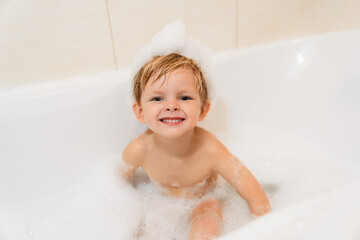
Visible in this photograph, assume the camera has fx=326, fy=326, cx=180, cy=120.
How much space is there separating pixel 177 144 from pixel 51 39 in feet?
1.73

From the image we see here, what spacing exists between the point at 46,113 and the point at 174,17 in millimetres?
540

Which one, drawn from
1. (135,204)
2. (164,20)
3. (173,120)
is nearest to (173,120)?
(173,120)

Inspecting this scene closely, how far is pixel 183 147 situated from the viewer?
94 cm

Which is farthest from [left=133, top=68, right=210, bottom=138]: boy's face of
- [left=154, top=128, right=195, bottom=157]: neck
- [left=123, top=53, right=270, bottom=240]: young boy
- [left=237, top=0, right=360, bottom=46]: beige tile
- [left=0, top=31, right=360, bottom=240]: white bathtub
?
[left=237, top=0, right=360, bottom=46]: beige tile

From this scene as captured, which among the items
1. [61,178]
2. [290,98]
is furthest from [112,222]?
[290,98]

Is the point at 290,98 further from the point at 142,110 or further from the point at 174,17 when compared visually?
the point at 142,110

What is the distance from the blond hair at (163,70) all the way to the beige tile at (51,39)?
269 mm

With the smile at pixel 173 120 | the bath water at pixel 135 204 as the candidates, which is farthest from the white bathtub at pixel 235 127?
the smile at pixel 173 120

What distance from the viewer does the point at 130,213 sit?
1.00 metres

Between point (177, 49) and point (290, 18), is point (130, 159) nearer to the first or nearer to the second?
point (177, 49)

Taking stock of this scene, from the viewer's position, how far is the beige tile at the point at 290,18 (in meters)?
1.23

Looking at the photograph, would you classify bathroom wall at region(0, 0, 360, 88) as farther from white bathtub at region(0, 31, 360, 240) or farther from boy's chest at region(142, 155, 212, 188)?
boy's chest at region(142, 155, 212, 188)

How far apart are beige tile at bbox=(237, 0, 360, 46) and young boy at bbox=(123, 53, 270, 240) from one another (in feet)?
1.58

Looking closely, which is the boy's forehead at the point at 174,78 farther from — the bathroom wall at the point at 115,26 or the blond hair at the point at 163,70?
the bathroom wall at the point at 115,26
